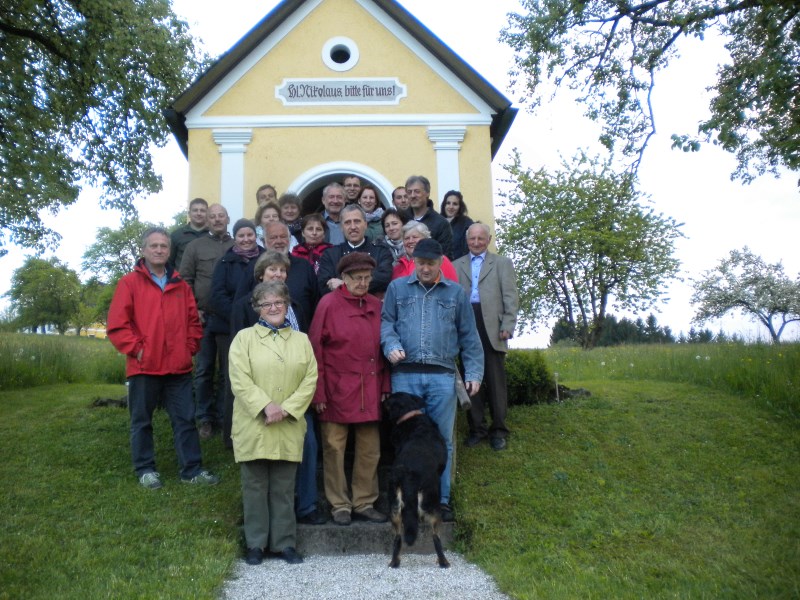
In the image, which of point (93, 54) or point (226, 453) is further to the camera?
point (93, 54)

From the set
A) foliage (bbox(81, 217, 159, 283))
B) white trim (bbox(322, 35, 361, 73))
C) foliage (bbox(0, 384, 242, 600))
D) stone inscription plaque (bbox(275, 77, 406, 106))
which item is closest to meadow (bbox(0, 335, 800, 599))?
foliage (bbox(0, 384, 242, 600))

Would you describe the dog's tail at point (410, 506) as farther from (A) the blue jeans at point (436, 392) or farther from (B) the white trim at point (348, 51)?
(B) the white trim at point (348, 51)

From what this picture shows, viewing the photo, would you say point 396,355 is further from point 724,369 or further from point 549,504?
point 724,369

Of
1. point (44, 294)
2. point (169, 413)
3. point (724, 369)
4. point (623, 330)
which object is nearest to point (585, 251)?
point (623, 330)

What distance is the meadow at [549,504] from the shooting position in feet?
14.7

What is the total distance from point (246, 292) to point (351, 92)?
6102 millimetres

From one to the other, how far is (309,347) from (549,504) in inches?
95.8

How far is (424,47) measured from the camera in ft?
36.8

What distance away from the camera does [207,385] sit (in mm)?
7594

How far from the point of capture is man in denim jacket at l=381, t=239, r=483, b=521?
5.30 m

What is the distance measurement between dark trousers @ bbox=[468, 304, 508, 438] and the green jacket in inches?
92.1

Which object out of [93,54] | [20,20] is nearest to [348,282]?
[93,54]

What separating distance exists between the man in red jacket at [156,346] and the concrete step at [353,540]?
1.35 metres

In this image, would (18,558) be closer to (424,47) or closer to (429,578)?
(429,578)
